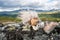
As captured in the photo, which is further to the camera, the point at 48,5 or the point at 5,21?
the point at 48,5

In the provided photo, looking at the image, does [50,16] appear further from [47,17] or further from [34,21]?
[34,21]

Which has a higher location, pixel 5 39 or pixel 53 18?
pixel 53 18

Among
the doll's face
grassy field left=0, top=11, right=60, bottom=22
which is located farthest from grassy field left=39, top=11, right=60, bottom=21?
the doll's face

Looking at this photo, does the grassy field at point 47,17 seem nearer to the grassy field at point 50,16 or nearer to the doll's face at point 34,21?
the grassy field at point 50,16

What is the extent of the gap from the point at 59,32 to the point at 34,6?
0.62 metres

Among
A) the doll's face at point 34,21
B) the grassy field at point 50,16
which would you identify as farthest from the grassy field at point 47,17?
the doll's face at point 34,21

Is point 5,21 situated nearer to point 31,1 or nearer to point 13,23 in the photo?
point 13,23

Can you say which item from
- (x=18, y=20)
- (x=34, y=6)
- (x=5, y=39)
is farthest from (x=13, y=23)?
(x=34, y=6)

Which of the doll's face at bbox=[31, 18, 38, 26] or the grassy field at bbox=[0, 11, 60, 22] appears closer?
the doll's face at bbox=[31, 18, 38, 26]

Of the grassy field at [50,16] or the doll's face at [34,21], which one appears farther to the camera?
the grassy field at [50,16]

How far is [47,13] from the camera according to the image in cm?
264

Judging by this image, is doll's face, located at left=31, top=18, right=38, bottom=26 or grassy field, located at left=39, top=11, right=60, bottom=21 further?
grassy field, located at left=39, top=11, right=60, bottom=21

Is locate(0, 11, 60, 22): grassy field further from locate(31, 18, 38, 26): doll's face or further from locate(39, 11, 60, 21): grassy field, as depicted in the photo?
locate(31, 18, 38, 26): doll's face

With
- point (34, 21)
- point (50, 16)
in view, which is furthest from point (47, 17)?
point (34, 21)
